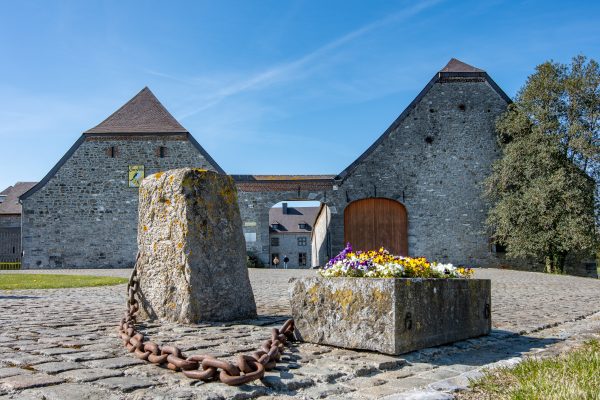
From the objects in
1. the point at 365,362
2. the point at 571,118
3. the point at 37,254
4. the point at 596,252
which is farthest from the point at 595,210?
the point at 37,254

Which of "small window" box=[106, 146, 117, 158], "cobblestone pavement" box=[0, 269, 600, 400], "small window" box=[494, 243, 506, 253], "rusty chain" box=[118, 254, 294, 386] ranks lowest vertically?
"cobblestone pavement" box=[0, 269, 600, 400]

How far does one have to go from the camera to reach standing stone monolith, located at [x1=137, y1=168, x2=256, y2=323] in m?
5.51

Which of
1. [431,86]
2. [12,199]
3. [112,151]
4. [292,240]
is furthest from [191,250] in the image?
[292,240]

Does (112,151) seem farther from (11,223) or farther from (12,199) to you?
(12,199)

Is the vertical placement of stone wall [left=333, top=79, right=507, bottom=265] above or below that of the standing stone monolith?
above

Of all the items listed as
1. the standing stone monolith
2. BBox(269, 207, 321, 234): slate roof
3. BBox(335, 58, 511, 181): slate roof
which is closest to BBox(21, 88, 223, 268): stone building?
BBox(335, 58, 511, 181): slate roof

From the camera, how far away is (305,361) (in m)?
4.05

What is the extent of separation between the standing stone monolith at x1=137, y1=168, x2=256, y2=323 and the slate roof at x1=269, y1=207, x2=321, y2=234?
174 ft

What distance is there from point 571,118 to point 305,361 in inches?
798

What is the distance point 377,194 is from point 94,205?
37.1 ft

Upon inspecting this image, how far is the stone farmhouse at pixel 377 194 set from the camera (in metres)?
22.7

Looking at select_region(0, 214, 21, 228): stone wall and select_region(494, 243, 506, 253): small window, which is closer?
select_region(494, 243, 506, 253): small window

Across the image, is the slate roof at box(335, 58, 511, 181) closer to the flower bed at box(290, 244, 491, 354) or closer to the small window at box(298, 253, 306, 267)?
the flower bed at box(290, 244, 491, 354)

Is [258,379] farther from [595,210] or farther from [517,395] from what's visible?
[595,210]
